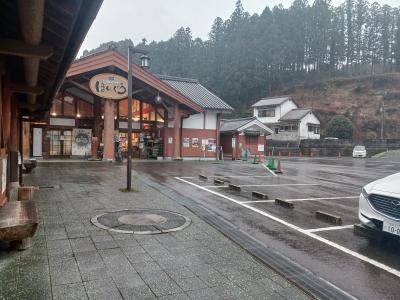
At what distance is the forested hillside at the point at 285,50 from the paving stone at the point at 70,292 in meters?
63.5

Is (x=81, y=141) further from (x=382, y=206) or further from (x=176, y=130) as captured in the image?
(x=382, y=206)

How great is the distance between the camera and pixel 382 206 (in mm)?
5441

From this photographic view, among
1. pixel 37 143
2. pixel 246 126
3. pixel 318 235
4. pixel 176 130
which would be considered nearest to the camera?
pixel 318 235

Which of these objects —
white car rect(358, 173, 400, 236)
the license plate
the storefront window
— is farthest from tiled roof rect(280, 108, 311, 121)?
the license plate

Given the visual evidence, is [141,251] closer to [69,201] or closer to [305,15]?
[69,201]

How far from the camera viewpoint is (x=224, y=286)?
4027 millimetres

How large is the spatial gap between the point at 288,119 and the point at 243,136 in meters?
23.9

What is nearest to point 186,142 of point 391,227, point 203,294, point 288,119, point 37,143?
point 37,143

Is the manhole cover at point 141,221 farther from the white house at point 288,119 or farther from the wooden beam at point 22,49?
the white house at point 288,119

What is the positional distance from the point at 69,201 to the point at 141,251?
4393 mm

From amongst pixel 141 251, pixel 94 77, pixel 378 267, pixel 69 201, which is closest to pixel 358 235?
pixel 378 267

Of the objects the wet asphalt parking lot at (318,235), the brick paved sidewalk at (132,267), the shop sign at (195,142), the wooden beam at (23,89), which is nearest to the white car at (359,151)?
the shop sign at (195,142)

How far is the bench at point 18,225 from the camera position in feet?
14.7

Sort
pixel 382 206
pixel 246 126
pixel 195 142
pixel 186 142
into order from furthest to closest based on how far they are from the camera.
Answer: pixel 246 126, pixel 195 142, pixel 186 142, pixel 382 206
